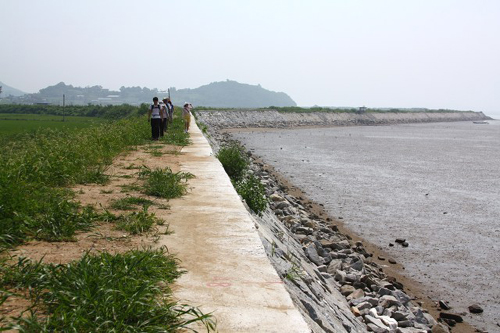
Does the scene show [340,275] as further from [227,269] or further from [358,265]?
[227,269]

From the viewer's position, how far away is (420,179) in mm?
19406

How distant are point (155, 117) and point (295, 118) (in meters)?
58.8

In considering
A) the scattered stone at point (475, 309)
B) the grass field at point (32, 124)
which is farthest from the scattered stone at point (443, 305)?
the grass field at point (32, 124)

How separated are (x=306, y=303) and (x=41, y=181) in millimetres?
3981

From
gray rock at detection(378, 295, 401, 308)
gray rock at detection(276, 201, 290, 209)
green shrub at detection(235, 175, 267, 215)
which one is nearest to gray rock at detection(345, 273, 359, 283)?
gray rock at detection(378, 295, 401, 308)

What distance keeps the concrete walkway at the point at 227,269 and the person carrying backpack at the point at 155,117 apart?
27.4 ft

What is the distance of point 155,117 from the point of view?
1434 cm

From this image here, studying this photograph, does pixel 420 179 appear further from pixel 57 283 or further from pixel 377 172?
pixel 57 283

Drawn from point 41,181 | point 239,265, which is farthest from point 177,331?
point 41,181

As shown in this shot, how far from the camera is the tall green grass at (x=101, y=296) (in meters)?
2.51

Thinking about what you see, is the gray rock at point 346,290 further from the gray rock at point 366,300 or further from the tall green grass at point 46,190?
the tall green grass at point 46,190

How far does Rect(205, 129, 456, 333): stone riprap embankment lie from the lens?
4.75 meters

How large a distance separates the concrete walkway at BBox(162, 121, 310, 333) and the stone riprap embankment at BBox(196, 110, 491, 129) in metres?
42.6

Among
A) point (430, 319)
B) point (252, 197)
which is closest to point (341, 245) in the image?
point (252, 197)
